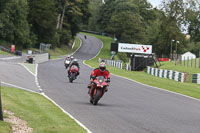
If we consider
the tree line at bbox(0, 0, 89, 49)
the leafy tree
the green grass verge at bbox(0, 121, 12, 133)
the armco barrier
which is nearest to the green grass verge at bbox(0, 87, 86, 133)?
the green grass verge at bbox(0, 121, 12, 133)

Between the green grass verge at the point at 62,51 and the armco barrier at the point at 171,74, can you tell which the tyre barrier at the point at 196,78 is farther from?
the green grass verge at the point at 62,51

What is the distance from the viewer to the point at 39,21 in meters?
93.1

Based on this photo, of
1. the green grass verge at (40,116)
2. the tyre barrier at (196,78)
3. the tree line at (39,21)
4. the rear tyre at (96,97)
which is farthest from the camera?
the tree line at (39,21)

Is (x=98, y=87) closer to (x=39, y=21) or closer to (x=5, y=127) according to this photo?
(x=5, y=127)

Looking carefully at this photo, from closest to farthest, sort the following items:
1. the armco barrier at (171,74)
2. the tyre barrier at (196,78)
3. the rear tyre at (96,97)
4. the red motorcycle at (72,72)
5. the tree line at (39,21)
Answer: the rear tyre at (96,97), the red motorcycle at (72,72), the tyre barrier at (196,78), the armco barrier at (171,74), the tree line at (39,21)

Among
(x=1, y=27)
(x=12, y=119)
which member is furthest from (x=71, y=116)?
(x=1, y=27)

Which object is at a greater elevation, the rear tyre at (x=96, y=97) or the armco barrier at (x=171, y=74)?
the rear tyre at (x=96, y=97)

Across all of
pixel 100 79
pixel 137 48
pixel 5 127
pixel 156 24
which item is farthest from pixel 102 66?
pixel 156 24

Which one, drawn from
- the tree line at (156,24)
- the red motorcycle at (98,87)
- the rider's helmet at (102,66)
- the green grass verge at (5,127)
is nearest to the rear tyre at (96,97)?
the red motorcycle at (98,87)

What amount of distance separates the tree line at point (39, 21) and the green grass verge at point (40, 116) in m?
60.0

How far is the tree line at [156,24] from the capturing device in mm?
95438

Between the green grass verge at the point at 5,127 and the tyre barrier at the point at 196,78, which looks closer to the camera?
the green grass verge at the point at 5,127

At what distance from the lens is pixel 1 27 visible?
7269cm

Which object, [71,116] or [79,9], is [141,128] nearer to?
[71,116]
